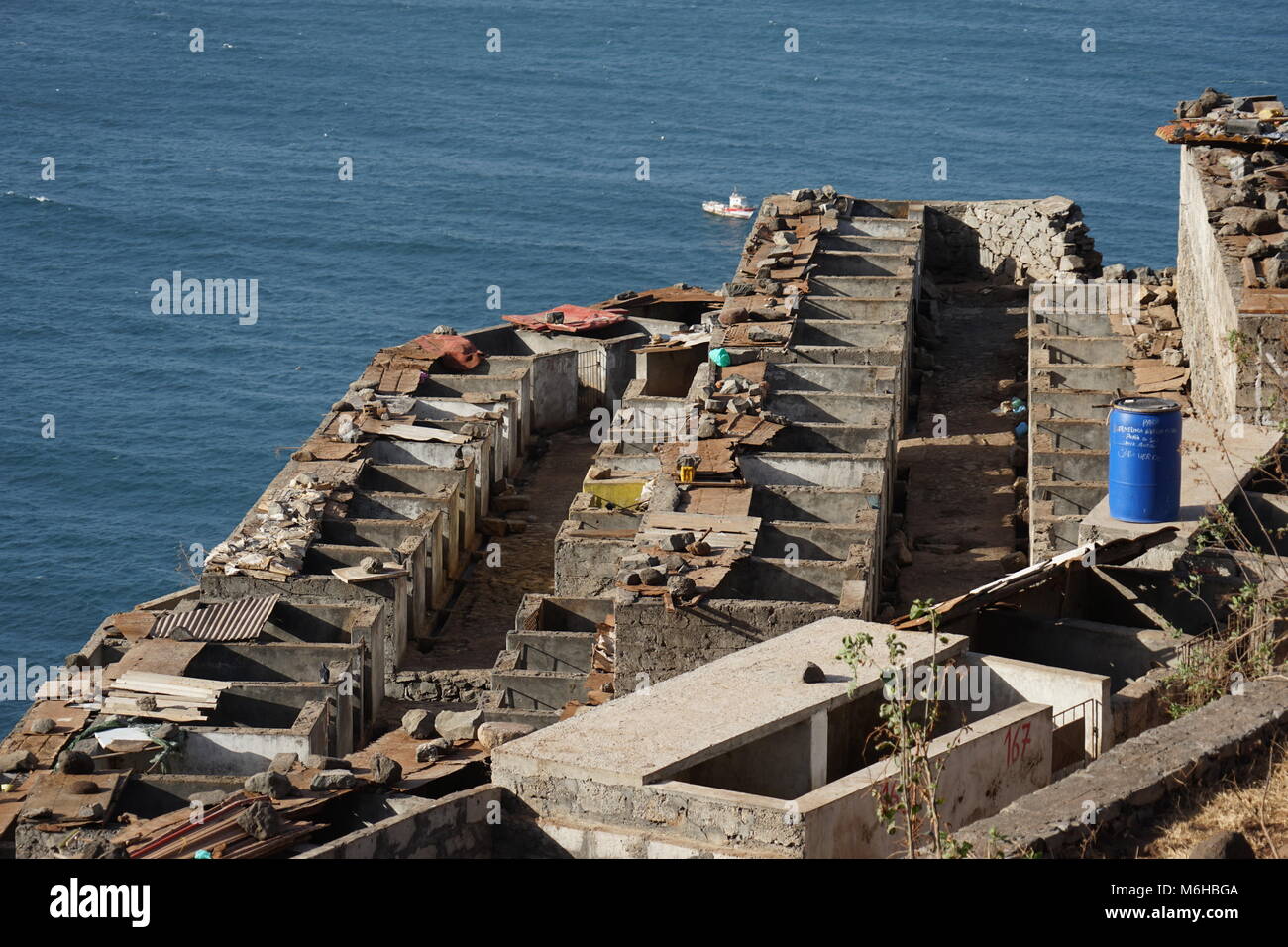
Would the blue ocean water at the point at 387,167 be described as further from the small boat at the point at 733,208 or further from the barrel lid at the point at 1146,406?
the barrel lid at the point at 1146,406

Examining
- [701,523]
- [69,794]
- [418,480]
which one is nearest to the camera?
[69,794]

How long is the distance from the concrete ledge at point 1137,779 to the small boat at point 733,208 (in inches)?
4321

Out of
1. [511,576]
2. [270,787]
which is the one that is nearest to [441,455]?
[511,576]

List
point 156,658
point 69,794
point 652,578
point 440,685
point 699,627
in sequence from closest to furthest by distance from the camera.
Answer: point 69,794 → point 699,627 → point 652,578 → point 156,658 → point 440,685

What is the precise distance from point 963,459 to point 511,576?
37.3 feet

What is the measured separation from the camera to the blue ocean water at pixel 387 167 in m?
95.4

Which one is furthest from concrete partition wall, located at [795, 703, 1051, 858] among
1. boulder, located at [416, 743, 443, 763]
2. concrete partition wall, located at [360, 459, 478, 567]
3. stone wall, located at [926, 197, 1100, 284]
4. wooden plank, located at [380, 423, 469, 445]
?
stone wall, located at [926, 197, 1100, 284]

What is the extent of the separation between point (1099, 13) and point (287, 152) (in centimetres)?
7629

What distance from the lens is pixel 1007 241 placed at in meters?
66.6

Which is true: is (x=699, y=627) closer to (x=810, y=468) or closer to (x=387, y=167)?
(x=810, y=468)

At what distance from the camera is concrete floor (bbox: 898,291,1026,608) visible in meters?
42.0

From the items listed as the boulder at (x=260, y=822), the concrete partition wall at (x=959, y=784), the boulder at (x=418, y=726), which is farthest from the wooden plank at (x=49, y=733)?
the concrete partition wall at (x=959, y=784)

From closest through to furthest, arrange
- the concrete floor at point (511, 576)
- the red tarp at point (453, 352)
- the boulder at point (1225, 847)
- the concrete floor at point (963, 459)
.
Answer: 1. the boulder at point (1225, 847)
2. the concrete floor at point (963, 459)
3. the concrete floor at point (511, 576)
4. the red tarp at point (453, 352)
